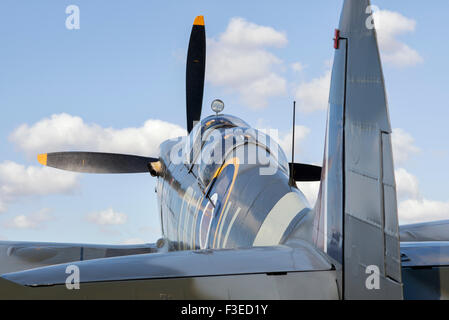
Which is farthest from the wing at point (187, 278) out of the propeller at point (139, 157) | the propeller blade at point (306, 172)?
the propeller blade at point (306, 172)

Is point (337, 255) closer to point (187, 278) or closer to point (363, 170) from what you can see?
point (363, 170)

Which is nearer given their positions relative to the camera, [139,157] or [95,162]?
[95,162]

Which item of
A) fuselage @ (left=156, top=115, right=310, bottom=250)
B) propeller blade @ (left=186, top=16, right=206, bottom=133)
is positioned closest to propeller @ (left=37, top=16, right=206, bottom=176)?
propeller blade @ (left=186, top=16, right=206, bottom=133)

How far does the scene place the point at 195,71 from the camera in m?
11.7

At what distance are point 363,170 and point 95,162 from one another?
9231mm

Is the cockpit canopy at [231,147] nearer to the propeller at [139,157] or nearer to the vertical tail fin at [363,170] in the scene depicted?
the vertical tail fin at [363,170]

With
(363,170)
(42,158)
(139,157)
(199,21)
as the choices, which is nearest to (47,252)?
(42,158)

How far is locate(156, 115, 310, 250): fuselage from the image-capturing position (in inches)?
185

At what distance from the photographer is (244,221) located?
16.1 feet

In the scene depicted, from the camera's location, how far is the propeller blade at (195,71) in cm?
1128

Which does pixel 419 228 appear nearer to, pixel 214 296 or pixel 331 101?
pixel 331 101

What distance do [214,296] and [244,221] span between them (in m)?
2.11

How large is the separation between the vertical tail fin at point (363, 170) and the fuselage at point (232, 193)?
128 centimetres

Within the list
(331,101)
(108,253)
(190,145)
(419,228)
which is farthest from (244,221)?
(108,253)
